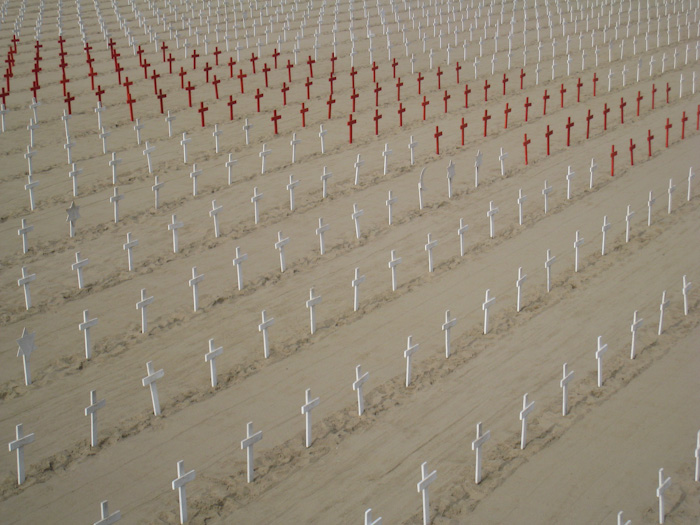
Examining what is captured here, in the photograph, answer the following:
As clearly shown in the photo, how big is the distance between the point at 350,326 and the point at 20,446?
5.06 m

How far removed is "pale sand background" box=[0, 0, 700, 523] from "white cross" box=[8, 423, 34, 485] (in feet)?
0.41

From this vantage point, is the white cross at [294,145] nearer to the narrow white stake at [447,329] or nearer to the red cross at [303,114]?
the red cross at [303,114]

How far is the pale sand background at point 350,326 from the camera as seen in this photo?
33.4 ft

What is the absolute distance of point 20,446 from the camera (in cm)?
1002

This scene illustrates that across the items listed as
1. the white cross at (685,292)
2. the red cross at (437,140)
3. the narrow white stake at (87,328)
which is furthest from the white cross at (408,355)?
the red cross at (437,140)

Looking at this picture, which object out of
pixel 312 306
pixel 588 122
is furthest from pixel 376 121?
pixel 312 306

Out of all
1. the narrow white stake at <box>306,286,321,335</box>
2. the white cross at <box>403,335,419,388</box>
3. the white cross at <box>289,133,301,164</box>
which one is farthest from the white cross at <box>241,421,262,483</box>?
the white cross at <box>289,133,301,164</box>

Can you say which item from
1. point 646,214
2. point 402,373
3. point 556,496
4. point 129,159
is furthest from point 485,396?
point 129,159

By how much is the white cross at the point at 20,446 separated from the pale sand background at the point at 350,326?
124 millimetres

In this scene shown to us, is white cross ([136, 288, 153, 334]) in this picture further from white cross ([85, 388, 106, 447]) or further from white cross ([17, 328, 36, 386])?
white cross ([85, 388, 106, 447])

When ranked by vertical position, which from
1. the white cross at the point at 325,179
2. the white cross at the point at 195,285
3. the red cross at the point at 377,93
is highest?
the red cross at the point at 377,93

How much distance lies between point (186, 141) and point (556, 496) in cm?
1247

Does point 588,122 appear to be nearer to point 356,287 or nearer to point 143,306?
point 356,287

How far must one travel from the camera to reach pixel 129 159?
20.5 meters
